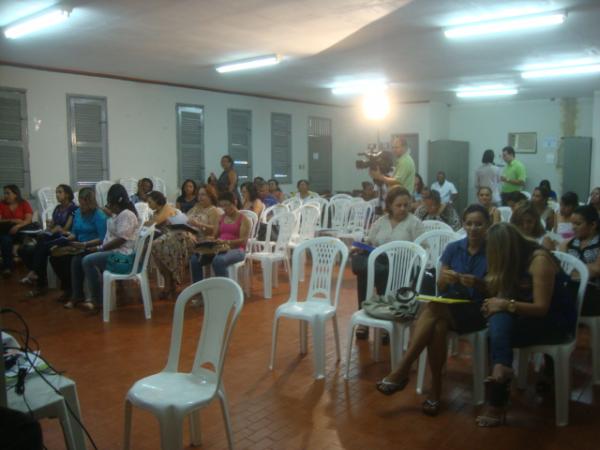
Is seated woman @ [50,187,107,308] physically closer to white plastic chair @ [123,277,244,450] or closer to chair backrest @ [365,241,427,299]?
chair backrest @ [365,241,427,299]

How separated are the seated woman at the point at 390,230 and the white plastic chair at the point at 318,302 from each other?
334 mm

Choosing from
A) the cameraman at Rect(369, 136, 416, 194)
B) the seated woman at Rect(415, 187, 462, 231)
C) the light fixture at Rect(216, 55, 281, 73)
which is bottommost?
the seated woman at Rect(415, 187, 462, 231)

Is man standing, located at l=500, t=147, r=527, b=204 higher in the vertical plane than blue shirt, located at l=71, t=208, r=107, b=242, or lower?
higher

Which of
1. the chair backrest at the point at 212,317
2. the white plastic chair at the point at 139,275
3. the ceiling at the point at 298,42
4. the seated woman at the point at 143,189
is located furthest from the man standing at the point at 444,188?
the chair backrest at the point at 212,317

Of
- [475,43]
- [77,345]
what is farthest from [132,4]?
[475,43]

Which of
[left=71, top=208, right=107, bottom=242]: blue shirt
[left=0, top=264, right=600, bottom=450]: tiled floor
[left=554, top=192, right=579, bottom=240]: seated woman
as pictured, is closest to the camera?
[left=0, top=264, right=600, bottom=450]: tiled floor

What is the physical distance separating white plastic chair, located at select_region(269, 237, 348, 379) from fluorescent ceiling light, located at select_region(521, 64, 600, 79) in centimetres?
591

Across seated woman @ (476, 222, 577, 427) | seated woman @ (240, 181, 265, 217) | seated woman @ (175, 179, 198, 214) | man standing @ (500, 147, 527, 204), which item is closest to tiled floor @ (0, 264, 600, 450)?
seated woman @ (476, 222, 577, 427)

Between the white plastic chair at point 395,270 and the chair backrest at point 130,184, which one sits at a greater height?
the chair backrest at point 130,184

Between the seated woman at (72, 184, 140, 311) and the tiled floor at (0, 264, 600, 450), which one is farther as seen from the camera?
the seated woman at (72, 184, 140, 311)

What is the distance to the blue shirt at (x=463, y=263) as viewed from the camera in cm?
325

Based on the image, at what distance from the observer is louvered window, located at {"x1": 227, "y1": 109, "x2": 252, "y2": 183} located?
408 inches

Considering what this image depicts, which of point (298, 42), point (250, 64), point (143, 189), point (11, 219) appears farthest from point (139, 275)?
point (250, 64)

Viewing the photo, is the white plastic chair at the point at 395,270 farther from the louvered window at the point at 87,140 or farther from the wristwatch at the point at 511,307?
the louvered window at the point at 87,140
